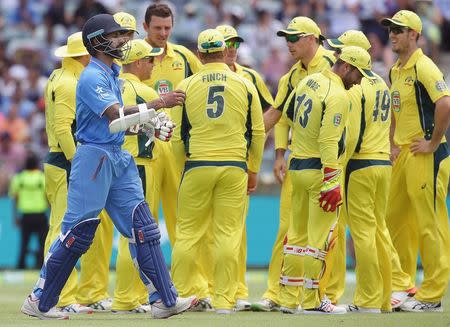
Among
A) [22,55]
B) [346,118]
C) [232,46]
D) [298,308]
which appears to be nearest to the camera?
[346,118]

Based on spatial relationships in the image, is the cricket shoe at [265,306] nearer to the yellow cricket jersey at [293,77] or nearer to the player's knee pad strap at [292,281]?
the player's knee pad strap at [292,281]

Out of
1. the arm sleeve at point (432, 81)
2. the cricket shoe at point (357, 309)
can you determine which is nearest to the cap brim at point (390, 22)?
the arm sleeve at point (432, 81)

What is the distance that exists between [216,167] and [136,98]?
1.15 metres

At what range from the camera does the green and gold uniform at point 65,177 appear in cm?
1255

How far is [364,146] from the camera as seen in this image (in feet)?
40.6

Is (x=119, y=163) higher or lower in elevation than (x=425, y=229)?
higher

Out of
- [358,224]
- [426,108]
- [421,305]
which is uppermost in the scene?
[426,108]

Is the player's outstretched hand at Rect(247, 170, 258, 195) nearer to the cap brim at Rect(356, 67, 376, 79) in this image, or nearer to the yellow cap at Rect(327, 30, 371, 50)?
the yellow cap at Rect(327, 30, 371, 50)

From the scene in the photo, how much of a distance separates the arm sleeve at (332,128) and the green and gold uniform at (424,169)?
1508 millimetres

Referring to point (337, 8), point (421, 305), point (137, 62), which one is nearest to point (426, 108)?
point (421, 305)

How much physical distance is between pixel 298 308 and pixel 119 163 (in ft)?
8.96

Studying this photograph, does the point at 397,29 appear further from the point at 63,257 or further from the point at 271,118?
the point at 63,257

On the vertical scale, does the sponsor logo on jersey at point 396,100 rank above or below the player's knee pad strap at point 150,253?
above

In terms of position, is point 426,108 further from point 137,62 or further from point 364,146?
point 137,62
